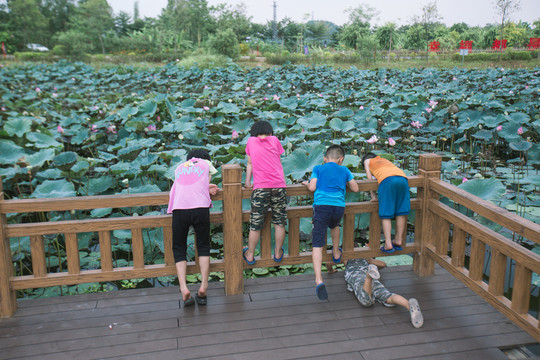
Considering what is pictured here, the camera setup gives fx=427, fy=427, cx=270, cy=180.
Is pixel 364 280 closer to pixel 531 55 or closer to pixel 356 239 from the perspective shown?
pixel 356 239

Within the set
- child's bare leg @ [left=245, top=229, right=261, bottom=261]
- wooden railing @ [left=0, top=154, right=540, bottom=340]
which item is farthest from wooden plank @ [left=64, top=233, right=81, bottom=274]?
child's bare leg @ [left=245, top=229, right=261, bottom=261]

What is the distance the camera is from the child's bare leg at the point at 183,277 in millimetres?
2422

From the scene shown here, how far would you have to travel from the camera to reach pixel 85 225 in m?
2.42

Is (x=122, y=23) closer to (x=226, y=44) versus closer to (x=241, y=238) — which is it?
(x=226, y=44)

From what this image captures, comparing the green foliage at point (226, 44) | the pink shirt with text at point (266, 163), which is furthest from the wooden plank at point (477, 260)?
the green foliage at point (226, 44)

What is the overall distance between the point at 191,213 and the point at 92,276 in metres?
0.69

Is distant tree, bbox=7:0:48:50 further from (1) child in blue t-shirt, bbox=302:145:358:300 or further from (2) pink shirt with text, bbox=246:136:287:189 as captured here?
(1) child in blue t-shirt, bbox=302:145:358:300

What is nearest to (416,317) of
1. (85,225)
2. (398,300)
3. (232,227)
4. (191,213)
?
(398,300)

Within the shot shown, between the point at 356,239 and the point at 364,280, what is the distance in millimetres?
1570

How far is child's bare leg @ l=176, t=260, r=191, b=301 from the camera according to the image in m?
2.42

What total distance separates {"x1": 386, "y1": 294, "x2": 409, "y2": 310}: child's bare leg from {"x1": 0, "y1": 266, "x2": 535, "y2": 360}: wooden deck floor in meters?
0.07

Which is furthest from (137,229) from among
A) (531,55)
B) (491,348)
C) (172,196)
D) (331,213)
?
(531,55)

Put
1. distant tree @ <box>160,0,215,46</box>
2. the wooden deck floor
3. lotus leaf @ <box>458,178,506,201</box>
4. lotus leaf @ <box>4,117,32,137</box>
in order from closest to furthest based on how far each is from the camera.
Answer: the wooden deck floor < lotus leaf @ <box>458,178,506,201</box> < lotus leaf @ <box>4,117,32,137</box> < distant tree @ <box>160,0,215,46</box>

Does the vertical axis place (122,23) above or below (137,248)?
above
